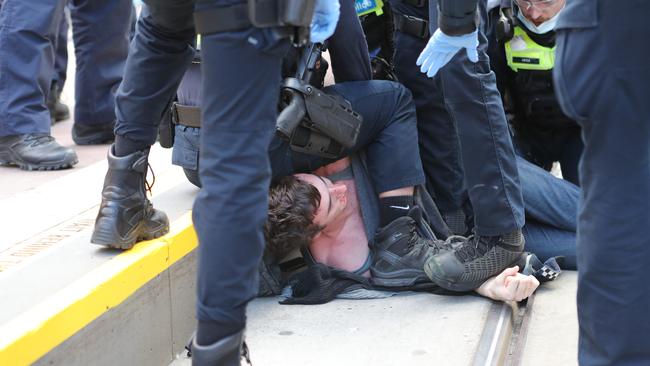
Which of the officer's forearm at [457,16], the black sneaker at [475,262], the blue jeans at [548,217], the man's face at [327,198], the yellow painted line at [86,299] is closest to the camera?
the yellow painted line at [86,299]

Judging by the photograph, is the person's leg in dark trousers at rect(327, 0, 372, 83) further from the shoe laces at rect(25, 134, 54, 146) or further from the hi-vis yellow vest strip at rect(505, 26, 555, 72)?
the shoe laces at rect(25, 134, 54, 146)

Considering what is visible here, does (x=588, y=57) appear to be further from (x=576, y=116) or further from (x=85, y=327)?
(x=85, y=327)

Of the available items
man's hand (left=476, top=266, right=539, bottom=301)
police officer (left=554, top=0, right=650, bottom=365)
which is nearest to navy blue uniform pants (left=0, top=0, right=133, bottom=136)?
man's hand (left=476, top=266, right=539, bottom=301)

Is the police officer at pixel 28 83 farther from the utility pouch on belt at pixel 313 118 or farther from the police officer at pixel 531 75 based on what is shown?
the police officer at pixel 531 75

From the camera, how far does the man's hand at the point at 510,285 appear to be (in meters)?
2.85

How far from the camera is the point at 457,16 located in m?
2.43

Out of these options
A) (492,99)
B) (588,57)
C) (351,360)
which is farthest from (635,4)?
(351,360)

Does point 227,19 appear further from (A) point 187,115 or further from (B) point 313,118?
(A) point 187,115

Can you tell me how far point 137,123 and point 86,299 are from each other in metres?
0.53

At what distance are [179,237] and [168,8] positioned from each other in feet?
2.48

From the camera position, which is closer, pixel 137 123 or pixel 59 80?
pixel 137 123

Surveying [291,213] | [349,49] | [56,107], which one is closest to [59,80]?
[56,107]

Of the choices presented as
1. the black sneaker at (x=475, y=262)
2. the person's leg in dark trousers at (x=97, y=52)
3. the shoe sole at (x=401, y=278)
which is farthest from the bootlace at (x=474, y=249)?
the person's leg in dark trousers at (x=97, y=52)

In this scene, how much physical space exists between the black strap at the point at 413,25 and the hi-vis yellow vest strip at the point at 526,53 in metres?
0.49
